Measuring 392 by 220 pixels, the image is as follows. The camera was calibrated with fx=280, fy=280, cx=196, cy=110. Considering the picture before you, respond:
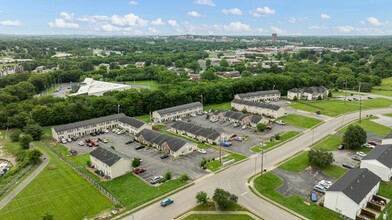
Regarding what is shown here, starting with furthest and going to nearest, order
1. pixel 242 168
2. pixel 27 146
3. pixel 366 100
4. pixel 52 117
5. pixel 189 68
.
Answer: pixel 189 68
pixel 366 100
pixel 52 117
pixel 27 146
pixel 242 168

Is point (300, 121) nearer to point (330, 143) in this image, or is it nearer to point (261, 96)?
point (330, 143)

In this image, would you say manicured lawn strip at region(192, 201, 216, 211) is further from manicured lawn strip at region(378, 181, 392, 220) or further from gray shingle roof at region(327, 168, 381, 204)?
manicured lawn strip at region(378, 181, 392, 220)

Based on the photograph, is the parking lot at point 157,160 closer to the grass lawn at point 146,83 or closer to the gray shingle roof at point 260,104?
the gray shingle roof at point 260,104

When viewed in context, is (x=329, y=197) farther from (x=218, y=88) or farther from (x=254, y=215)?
(x=218, y=88)

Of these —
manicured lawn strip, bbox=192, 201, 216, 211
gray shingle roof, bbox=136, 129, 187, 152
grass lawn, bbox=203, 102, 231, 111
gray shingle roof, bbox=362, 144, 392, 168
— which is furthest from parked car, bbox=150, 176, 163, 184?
grass lawn, bbox=203, 102, 231, 111

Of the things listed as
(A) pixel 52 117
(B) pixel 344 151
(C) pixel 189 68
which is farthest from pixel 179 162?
(C) pixel 189 68

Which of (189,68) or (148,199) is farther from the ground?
(189,68)
